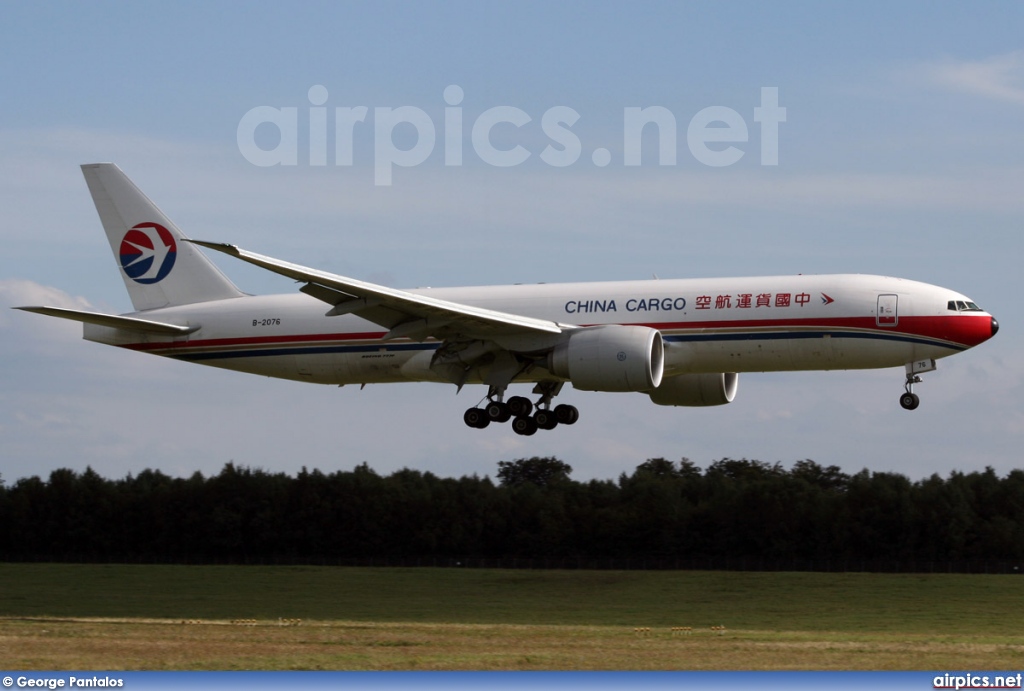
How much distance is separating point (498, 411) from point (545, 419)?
154 cm

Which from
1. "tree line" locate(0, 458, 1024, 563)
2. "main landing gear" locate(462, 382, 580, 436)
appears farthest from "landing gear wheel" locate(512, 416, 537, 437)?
"tree line" locate(0, 458, 1024, 563)

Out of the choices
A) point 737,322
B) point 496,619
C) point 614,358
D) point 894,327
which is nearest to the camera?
point 614,358

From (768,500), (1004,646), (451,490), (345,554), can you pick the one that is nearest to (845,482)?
(768,500)

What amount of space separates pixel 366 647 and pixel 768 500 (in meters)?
45.9

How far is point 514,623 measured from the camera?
40.2 meters

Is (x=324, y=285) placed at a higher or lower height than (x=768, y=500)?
higher

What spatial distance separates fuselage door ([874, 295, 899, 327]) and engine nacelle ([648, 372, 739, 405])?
7230 mm

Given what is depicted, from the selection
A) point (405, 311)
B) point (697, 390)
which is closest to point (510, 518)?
point (697, 390)

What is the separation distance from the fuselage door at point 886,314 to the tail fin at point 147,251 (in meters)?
20.6

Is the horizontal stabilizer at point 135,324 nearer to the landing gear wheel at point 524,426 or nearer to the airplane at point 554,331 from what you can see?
the airplane at point 554,331

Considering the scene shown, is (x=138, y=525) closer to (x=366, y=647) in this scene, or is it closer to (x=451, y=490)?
(x=451, y=490)

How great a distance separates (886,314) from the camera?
3928 centimetres

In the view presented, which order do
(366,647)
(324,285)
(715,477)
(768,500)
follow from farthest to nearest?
(715,477)
(768,500)
(324,285)
(366,647)

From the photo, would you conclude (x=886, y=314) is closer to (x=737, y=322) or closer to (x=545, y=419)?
(x=737, y=322)
